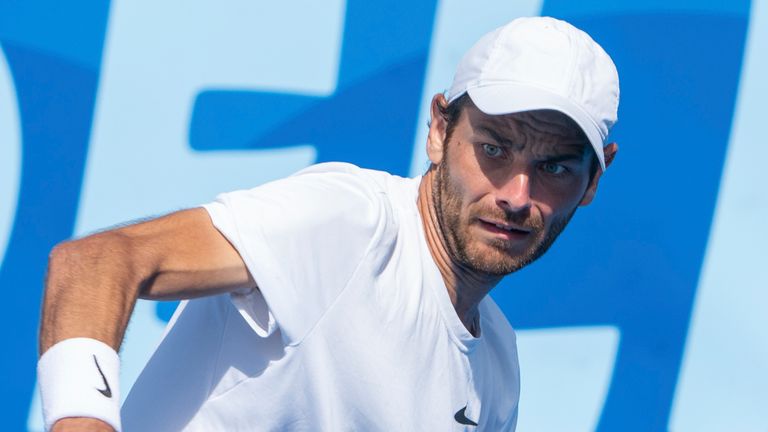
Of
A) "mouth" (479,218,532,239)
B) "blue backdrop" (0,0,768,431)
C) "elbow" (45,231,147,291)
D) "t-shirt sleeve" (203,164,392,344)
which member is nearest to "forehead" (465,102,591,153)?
"mouth" (479,218,532,239)

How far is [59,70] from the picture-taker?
2.71m

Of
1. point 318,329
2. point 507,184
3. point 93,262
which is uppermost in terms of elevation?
point 507,184

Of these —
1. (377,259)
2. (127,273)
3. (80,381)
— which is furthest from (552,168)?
(80,381)

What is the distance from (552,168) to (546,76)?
0.46 ft

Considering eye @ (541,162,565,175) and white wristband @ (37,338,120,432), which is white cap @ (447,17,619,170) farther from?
white wristband @ (37,338,120,432)

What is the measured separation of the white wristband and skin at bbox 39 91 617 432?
0.18ft

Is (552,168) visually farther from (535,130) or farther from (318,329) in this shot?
(318,329)

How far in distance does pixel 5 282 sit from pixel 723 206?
5.42 ft

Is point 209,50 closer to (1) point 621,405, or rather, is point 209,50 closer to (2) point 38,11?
(2) point 38,11

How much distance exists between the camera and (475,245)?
1845mm

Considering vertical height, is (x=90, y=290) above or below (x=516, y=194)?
below

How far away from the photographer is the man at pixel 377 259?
1539 mm

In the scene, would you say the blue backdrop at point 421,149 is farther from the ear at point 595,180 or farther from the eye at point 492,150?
the eye at point 492,150

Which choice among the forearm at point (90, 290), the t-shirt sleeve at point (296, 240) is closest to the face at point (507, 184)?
the t-shirt sleeve at point (296, 240)
